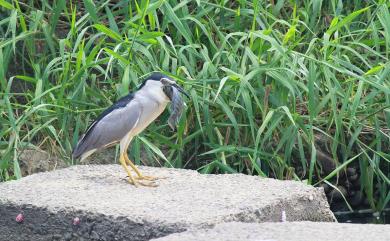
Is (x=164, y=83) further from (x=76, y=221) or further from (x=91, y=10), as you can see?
(x=91, y=10)

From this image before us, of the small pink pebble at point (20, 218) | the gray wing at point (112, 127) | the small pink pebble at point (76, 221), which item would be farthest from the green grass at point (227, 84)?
the small pink pebble at point (76, 221)

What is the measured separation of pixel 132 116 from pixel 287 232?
3.74 feet

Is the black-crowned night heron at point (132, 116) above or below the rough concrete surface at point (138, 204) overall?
above

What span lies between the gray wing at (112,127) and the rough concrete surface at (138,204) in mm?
148

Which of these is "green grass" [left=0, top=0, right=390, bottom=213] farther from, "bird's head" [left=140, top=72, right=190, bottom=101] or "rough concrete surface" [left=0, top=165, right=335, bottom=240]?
"rough concrete surface" [left=0, top=165, right=335, bottom=240]

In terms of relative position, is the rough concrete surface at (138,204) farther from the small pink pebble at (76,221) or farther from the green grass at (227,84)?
the green grass at (227,84)

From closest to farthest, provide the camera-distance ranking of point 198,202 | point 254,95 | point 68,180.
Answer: point 198,202 < point 68,180 < point 254,95

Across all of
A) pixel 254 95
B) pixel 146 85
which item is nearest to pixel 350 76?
pixel 254 95

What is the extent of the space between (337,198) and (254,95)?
3.52 feet

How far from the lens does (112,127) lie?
193 inches

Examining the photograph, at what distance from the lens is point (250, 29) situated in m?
6.19

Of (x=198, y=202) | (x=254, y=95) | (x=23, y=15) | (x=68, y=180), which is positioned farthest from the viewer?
(x=23, y=15)

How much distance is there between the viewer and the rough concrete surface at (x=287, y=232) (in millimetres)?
3898

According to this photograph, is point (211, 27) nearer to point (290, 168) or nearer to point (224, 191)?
point (290, 168)
